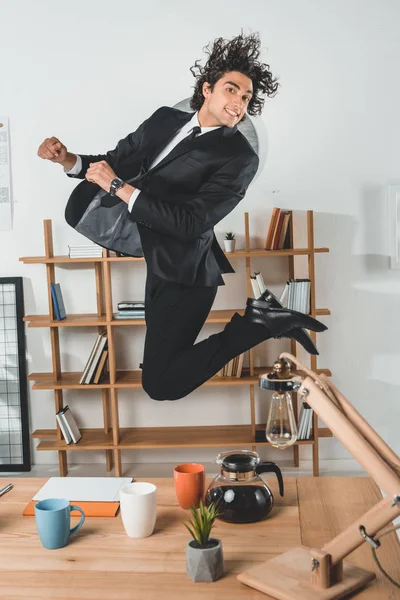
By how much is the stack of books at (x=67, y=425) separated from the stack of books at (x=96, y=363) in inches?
9.4

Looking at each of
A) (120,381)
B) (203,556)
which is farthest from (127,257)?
(203,556)

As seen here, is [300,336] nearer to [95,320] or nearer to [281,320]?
[281,320]

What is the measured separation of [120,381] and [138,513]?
2510mm

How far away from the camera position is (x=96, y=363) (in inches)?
168

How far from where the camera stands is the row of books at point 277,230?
4109 millimetres

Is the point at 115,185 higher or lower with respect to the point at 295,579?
higher

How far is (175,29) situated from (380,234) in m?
1.75

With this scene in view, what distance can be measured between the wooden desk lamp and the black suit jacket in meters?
0.75

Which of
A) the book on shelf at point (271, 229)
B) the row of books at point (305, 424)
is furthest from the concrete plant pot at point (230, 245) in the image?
the row of books at point (305, 424)

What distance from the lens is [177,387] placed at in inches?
93.9

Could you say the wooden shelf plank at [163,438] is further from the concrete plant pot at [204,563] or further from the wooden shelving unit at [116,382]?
the concrete plant pot at [204,563]

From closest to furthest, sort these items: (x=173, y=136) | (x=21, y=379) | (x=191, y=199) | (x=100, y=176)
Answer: (x=100, y=176) < (x=191, y=199) < (x=173, y=136) < (x=21, y=379)

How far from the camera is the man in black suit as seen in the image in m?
2.11

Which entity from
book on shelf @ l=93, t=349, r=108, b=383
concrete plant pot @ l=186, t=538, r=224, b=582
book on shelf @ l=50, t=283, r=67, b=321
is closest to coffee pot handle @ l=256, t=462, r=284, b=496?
concrete plant pot @ l=186, t=538, r=224, b=582
